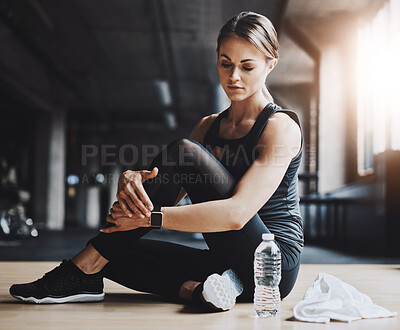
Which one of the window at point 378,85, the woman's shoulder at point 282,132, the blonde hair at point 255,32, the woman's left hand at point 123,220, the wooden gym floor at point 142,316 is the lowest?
the wooden gym floor at point 142,316

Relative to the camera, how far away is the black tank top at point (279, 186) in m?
1.82

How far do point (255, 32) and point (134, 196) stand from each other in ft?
2.33

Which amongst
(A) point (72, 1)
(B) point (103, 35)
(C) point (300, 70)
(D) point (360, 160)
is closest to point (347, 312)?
(D) point (360, 160)

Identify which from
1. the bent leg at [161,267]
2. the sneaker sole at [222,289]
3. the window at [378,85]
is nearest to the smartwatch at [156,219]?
the sneaker sole at [222,289]

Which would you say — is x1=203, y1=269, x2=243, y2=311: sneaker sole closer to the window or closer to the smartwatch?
the smartwatch

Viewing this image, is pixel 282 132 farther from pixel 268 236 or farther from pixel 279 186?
pixel 268 236

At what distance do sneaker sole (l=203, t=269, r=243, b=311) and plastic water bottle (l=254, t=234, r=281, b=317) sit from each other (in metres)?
0.08

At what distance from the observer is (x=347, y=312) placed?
5.83ft

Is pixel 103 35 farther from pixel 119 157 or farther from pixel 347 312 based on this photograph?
pixel 119 157

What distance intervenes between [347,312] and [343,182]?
22.8 feet

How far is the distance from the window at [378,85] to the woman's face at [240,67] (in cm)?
414

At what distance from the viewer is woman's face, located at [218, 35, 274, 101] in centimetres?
182

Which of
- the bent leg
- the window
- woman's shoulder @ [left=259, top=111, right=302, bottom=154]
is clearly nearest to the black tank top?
woman's shoulder @ [left=259, top=111, right=302, bottom=154]

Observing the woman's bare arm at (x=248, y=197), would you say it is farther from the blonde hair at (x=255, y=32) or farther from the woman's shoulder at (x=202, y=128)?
the woman's shoulder at (x=202, y=128)
